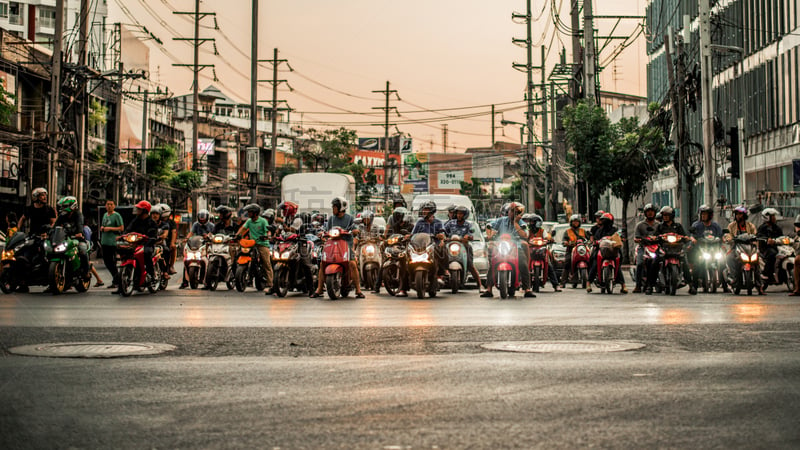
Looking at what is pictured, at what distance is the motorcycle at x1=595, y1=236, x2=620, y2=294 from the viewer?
20.0 meters

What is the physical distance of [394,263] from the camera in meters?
19.1

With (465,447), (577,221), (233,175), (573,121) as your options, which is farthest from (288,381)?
(233,175)

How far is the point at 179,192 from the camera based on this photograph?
65.4 m

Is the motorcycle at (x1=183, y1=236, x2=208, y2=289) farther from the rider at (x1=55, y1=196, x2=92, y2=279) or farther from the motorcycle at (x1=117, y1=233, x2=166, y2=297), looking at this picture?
the rider at (x1=55, y1=196, x2=92, y2=279)

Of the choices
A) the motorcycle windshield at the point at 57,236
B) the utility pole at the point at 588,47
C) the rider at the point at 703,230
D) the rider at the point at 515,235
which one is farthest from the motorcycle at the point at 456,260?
the utility pole at the point at 588,47

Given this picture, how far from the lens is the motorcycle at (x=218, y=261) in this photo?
68.2ft

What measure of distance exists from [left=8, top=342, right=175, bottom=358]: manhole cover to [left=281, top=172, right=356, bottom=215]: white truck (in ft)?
90.9

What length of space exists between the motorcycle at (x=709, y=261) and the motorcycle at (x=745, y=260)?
33 cm

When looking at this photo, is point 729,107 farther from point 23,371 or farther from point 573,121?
point 23,371

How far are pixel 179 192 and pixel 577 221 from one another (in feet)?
151

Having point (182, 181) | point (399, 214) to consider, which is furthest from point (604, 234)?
point (182, 181)

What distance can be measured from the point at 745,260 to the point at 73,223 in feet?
41.5

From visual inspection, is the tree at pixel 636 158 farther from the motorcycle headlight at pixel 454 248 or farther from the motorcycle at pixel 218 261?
the motorcycle at pixel 218 261

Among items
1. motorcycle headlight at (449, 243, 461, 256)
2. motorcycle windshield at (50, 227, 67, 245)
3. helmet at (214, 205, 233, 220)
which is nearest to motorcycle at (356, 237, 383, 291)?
motorcycle headlight at (449, 243, 461, 256)
